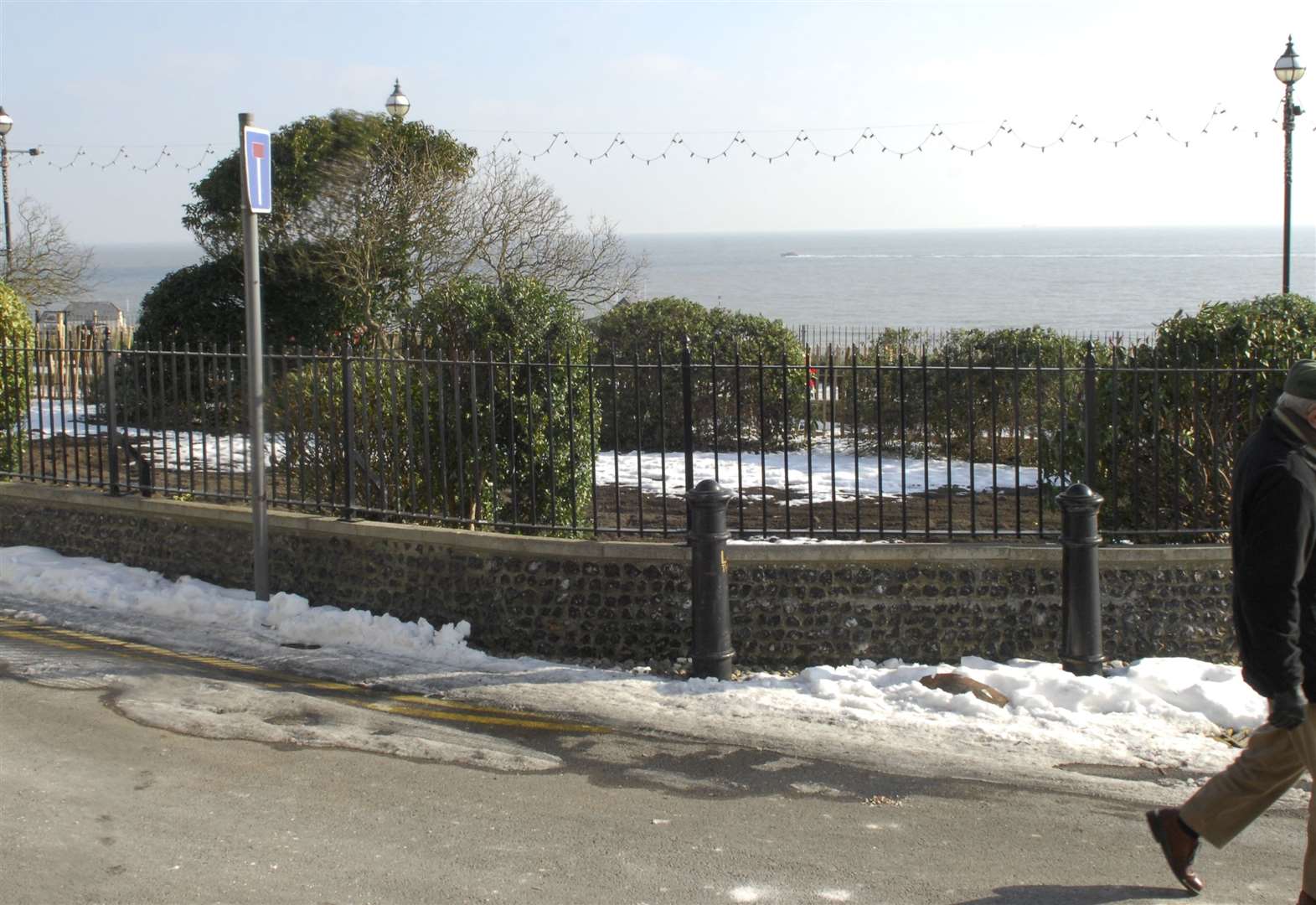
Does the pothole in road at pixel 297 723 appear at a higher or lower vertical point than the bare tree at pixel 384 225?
lower

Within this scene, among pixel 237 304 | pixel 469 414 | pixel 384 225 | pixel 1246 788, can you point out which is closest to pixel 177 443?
pixel 469 414

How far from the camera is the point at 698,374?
17344 millimetres

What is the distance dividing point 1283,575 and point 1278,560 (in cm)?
5

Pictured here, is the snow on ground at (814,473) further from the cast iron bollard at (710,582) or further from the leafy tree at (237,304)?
the leafy tree at (237,304)

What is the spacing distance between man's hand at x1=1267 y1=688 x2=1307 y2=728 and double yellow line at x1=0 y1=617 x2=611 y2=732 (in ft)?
11.1

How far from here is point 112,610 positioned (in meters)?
9.31

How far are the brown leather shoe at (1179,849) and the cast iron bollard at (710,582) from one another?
10.3ft

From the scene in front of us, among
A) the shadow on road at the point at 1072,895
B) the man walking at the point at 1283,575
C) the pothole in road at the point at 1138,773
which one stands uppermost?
the man walking at the point at 1283,575

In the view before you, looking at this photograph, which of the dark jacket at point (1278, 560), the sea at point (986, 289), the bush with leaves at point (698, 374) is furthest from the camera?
the sea at point (986, 289)

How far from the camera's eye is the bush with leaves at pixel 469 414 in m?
9.82

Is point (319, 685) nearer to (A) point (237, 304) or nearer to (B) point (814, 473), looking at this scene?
(B) point (814, 473)

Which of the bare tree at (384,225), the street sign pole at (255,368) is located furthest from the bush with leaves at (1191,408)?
the bare tree at (384,225)

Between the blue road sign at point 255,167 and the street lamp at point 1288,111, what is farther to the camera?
the street lamp at point 1288,111

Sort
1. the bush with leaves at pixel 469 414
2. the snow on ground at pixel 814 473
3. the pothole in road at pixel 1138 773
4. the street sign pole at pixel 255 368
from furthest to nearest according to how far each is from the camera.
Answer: the snow on ground at pixel 814 473 → the bush with leaves at pixel 469 414 → the street sign pole at pixel 255 368 → the pothole in road at pixel 1138 773
